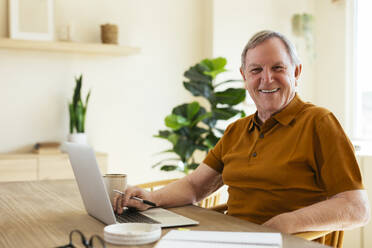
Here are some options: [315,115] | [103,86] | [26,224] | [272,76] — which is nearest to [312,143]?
[315,115]

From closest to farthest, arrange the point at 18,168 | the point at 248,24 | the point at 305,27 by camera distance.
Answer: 1. the point at 18,168
2. the point at 248,24
3. the point at 305,27

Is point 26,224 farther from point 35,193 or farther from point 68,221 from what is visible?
point 35,193

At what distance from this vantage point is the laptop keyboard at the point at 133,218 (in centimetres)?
151

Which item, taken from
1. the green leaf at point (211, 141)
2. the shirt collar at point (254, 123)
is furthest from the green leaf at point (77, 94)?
the shirt collar at point (254, 123)

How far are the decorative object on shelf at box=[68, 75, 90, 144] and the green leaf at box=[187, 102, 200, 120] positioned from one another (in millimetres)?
1167

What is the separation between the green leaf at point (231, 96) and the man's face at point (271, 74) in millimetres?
1469

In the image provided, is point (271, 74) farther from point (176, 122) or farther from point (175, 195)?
point (176, 122)

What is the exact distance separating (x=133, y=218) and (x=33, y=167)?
2666 millimetres

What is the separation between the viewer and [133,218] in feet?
5.11

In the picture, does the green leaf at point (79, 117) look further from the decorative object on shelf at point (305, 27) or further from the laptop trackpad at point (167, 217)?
the laptop trackpad at point (167, 217)

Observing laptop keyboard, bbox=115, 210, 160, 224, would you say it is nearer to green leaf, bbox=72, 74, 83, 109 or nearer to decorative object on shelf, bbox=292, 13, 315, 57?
green leaf, bbox=72, 74, 83, 109

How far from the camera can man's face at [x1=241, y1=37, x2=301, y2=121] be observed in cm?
183

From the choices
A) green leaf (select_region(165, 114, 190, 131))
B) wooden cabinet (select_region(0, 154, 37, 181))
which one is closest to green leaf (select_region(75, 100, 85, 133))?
wooden cabinet (select_region(0, 154, 37, 181))

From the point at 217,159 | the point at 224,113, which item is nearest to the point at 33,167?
the point at 224,113
